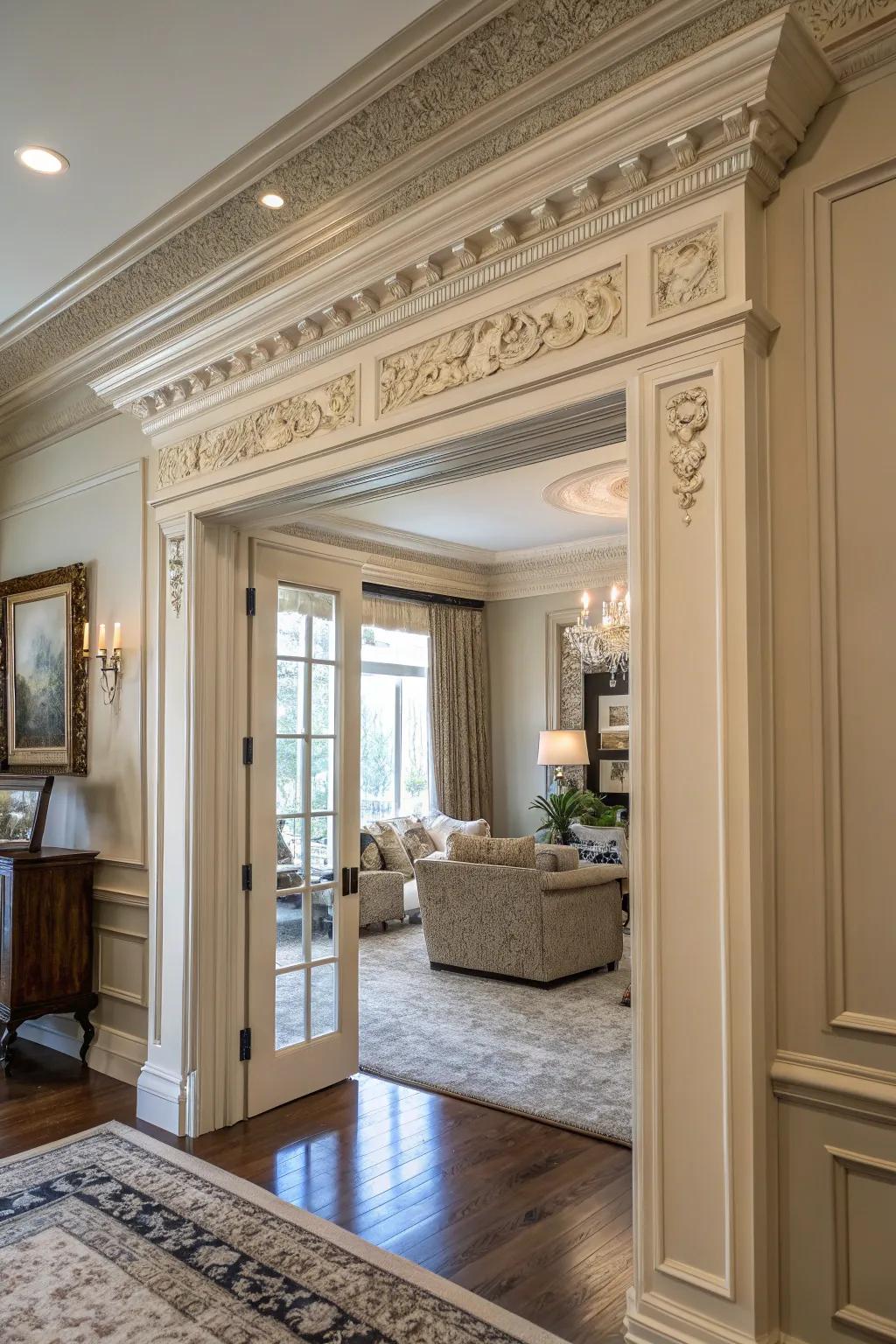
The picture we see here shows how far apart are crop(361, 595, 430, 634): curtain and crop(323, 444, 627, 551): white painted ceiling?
0.70m

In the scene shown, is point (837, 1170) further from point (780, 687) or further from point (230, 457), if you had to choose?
point (230, 457)

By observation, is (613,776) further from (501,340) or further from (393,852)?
(501,340)

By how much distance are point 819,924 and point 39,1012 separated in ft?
11.4

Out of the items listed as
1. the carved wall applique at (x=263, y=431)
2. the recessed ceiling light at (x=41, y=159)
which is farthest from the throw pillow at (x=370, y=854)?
the recessed ceiling light at (x=41, y=159)

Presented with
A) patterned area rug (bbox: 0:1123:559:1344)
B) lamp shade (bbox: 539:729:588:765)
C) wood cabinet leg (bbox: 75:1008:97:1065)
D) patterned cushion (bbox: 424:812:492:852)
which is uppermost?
lamp shade (bbox: 539:729:588:765)

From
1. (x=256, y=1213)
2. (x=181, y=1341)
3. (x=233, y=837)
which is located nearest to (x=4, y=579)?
(x=233, y=837)

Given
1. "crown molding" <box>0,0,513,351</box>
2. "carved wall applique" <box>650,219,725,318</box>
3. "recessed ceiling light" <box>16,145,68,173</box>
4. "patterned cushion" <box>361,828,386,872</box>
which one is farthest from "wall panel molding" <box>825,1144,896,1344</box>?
"patterned cushion" <box>361,828,386,872</box>

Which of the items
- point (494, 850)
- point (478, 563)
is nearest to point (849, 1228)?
point (494, 850)

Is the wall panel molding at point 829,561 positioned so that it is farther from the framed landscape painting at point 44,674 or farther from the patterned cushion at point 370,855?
the patterned cushion at point 370,855

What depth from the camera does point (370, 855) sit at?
769cm

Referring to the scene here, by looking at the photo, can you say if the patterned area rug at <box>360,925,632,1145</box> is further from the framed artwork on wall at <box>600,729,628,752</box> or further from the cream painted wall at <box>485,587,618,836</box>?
the cream painted wall at <box>485,587,618,836</box>

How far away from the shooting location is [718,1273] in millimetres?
2002

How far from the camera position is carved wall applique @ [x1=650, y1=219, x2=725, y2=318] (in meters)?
2.14

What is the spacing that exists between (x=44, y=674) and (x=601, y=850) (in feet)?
15.6
